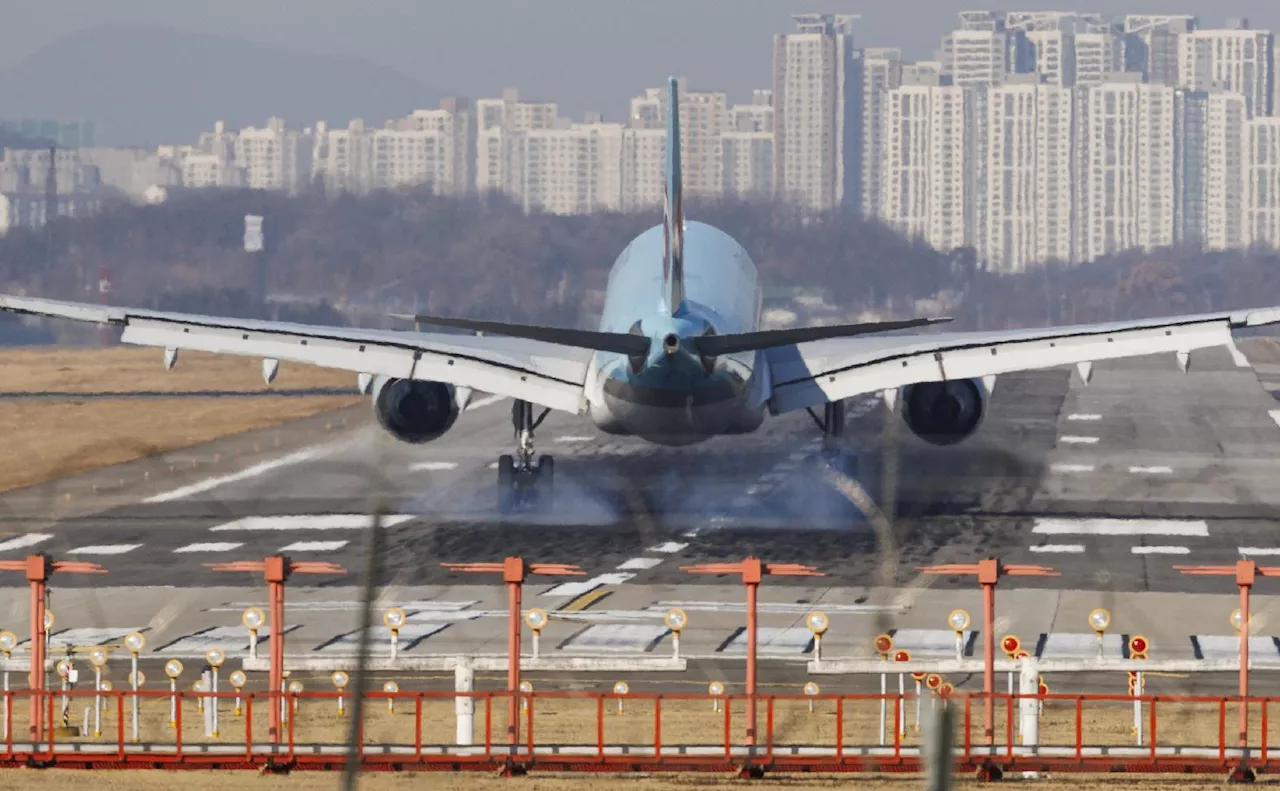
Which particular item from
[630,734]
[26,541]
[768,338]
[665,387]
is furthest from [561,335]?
[630,734]

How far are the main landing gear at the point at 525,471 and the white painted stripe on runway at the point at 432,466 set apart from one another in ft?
A: 21.6

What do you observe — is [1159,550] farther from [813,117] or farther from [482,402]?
[813,117]

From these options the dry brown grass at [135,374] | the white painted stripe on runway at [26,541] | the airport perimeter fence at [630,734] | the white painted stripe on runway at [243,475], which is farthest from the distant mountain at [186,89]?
the airport perimeter fence at [630,734]

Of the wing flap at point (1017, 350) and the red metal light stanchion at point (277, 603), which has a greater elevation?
the wing flap at point (1017, 350)

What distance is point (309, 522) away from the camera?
4834cm

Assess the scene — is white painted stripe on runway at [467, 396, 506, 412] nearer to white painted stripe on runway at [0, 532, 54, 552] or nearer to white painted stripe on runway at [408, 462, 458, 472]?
white painted stripe on runway at [408, 462, 458, 472]

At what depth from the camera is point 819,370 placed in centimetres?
5072

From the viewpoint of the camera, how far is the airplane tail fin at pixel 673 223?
4466 cm

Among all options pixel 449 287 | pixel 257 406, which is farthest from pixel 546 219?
pixel 257 406

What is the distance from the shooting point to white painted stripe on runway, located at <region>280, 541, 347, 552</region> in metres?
43.7

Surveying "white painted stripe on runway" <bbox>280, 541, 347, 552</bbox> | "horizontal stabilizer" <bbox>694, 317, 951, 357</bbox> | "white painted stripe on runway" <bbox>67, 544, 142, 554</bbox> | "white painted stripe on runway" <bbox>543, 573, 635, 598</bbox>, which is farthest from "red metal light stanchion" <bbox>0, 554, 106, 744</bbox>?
"white painted stripe on runway" <bbox>67, 544, 142, 554</bbox>

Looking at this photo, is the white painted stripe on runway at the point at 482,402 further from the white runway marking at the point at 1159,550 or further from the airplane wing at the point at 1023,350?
the white runway marking at the point at 1159,550

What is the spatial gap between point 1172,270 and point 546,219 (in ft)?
194

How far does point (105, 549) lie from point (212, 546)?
2.03m
